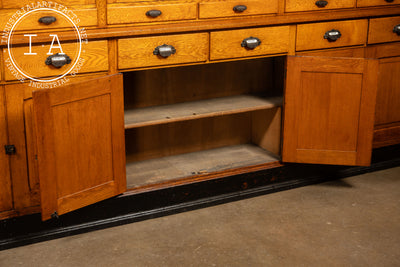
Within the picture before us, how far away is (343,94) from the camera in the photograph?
3074 mm

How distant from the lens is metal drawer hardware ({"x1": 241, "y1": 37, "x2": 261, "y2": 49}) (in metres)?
2.93

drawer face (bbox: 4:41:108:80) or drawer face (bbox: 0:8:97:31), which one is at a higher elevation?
drawer face (bbox: 0:8:97:31)

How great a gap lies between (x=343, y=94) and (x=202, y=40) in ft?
2.79

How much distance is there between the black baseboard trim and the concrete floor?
1.6 inches

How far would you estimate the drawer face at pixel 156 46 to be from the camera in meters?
2.65

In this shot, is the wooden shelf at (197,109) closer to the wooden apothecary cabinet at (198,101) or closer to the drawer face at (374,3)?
the wooden apothecary cabinet at (198,101)

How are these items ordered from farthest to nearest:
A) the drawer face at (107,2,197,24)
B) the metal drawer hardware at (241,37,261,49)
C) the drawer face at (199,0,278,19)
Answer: the metal drawer hardware at (241,37,261,49) < the drawer face at (199,0,278,19) < the drawer face at (107,2,197,24)

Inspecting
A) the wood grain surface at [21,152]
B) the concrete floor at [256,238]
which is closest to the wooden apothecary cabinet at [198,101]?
the wood grain surface at [21,152]

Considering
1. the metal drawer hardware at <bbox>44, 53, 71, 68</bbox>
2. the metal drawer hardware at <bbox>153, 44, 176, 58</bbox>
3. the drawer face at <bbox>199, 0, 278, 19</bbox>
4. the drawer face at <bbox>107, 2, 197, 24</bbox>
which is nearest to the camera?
the metal drawer hardware at <bbox>44, 53, 71, 68</bbox>

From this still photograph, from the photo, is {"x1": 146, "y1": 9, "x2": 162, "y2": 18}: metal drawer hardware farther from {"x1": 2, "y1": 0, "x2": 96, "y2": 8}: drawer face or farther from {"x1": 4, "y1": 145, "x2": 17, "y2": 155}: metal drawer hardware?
{"x1": 4, "y1": 145, "x2": 17, "y2": 155}: metal drawer hardware

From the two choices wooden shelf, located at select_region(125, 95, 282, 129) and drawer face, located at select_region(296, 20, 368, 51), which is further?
drawer face, located at select_region(296, 20, 368, 51)

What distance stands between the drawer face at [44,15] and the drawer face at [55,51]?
0.08m

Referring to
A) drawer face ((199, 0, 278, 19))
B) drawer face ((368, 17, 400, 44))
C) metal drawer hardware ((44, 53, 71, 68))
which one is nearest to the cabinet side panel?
drawer face ((368, 17, 400, 44))

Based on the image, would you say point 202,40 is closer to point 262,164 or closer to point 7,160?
point 262,164
